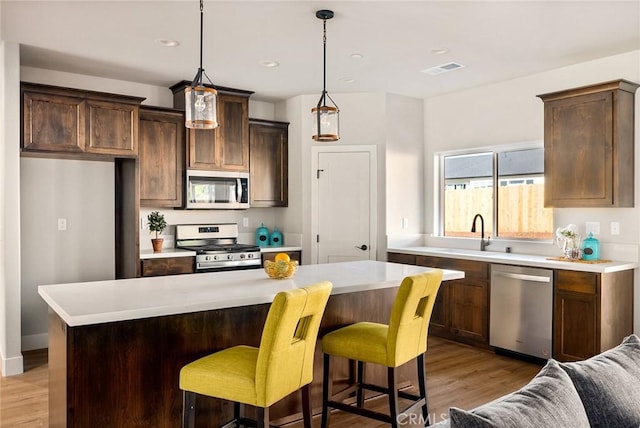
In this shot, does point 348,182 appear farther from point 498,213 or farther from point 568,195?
point 568,195

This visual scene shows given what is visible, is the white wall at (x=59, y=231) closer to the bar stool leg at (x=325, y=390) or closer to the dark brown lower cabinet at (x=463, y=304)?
the bar stool leg at (x=325, y=390)

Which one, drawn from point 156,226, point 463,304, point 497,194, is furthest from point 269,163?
point 463,304

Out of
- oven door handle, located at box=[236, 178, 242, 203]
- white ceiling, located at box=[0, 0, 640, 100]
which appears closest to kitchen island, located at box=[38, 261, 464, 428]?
white ceiling, located at box=[0, 0, 640, 100]

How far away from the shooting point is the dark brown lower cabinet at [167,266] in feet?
15.6

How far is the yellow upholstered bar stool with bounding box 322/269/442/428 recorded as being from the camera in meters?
2.64

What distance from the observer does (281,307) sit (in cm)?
209

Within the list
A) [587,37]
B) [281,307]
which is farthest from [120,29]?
[587,37]

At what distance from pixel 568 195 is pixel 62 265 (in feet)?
15.6

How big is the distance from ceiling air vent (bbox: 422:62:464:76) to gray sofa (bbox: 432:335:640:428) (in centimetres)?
326

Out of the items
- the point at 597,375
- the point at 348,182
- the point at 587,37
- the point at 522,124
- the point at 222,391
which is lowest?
the point at 222,391

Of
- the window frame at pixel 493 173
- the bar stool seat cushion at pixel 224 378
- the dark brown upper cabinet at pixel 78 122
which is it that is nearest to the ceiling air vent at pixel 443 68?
the window frame at pixel 493 173

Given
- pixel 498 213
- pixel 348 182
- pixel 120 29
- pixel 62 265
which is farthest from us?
pixel 348 182

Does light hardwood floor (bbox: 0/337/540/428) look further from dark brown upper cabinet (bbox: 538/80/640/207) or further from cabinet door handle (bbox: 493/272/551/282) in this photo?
dark brown upper cabinet (bbox: 538/80/640/207)

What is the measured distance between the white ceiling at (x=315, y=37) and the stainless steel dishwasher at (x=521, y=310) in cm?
188
